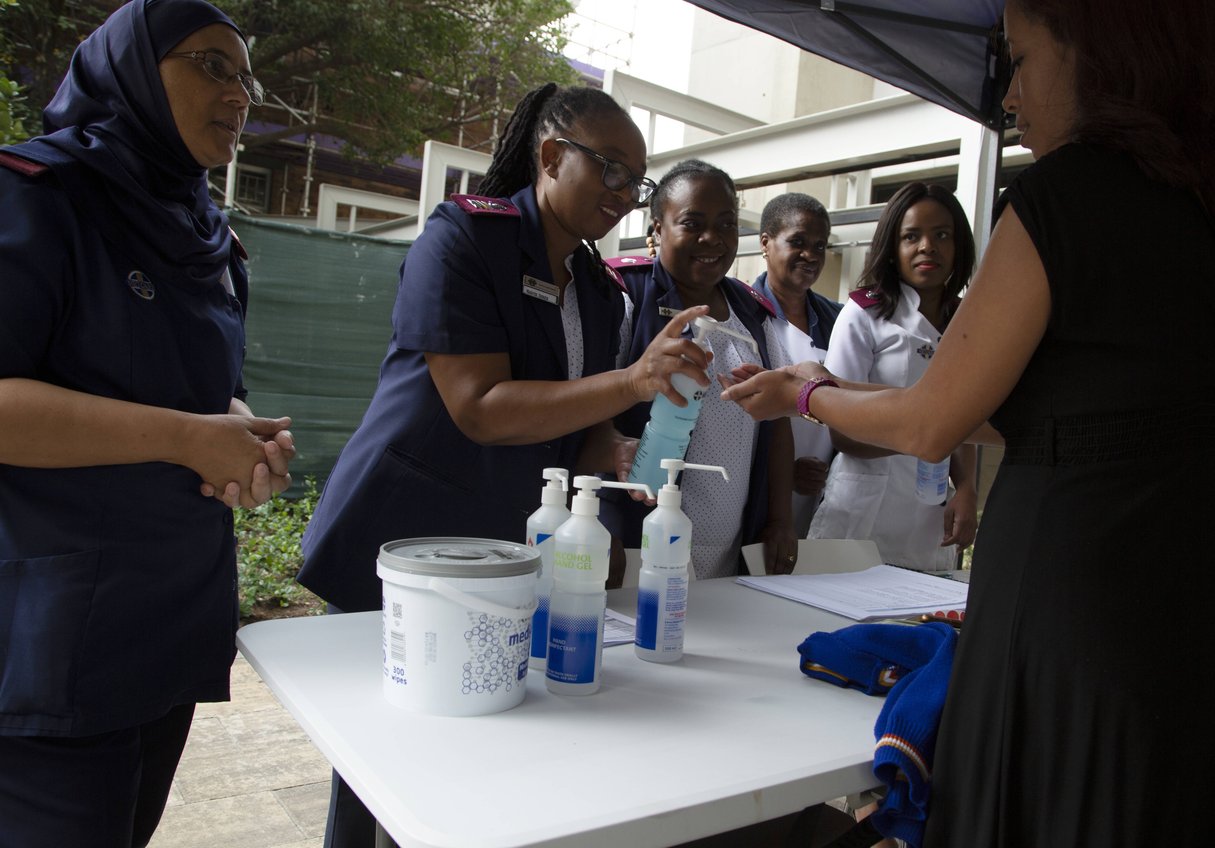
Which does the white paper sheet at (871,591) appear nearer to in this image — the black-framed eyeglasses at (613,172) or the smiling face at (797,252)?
the black-framed eyeglasses at (613,172)

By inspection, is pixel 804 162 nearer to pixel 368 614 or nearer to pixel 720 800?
pixel 368 614

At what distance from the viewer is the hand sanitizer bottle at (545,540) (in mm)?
1480

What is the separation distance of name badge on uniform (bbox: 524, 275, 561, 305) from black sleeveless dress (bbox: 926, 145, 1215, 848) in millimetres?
1100

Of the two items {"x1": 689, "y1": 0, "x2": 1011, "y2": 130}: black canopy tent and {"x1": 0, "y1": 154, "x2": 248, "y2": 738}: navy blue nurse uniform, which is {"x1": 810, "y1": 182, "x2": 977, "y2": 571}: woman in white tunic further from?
{"x1": 0, "y1": 154, "x2": 248, "y2": 738}: navy blue nurse uniform

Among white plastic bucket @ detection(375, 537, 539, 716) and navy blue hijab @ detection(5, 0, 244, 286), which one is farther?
navy blue hijab @ detection(5, 0, 244, 286)

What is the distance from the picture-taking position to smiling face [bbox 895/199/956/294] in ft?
10.1

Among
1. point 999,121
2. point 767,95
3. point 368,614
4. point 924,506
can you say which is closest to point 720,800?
point 368,614

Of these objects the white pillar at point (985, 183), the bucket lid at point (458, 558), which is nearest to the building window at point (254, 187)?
the white pillar at point (985, 183)

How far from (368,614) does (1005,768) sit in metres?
1.16

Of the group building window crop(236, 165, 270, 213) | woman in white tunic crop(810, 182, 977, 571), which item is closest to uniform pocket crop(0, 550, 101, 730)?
woman in white tunic crop(810, 182, 977, 571)

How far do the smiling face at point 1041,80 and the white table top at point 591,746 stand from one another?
919 millimetres

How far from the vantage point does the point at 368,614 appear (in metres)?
1.79

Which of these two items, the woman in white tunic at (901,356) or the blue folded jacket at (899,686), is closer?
the blue folded jacket at (899,686)

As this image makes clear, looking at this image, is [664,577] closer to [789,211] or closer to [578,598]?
[578,598]
